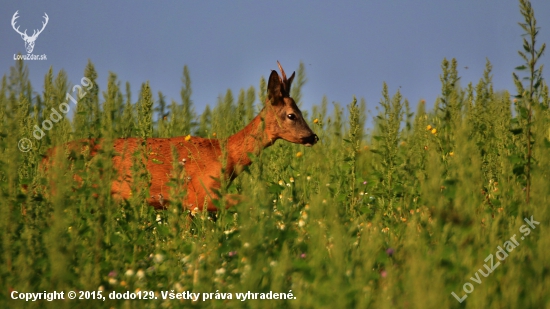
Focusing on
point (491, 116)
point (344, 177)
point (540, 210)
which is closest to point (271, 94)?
point (344, 177)

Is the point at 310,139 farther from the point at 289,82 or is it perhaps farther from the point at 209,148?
the point at 209,148

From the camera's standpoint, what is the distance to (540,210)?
4.38 metres

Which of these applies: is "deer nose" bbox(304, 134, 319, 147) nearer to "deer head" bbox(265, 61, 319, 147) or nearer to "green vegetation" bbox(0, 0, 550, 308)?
"deer head" bbox(265, 61, 319, 147)

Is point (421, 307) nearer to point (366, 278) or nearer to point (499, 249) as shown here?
point (366, 278)

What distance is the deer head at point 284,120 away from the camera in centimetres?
792

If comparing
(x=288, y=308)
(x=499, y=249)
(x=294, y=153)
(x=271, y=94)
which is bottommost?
(x=288, y=308)

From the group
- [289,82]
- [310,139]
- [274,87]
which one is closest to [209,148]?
[274,87]

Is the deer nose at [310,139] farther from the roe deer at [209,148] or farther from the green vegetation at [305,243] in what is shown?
the green vegetation at [305,243]

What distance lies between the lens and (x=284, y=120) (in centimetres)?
798

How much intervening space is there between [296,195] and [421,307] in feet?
5.96

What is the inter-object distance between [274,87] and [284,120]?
417 millimetres
